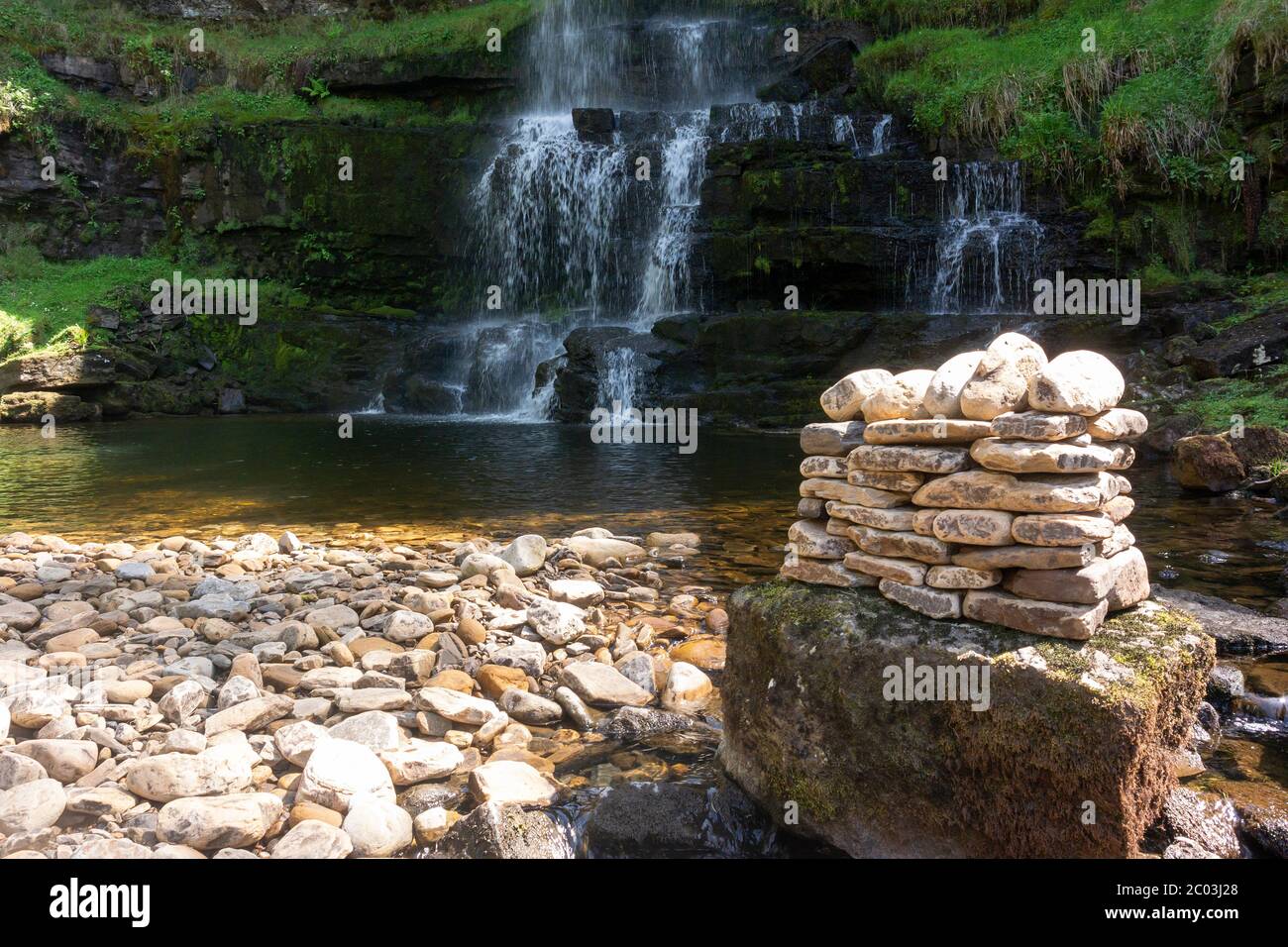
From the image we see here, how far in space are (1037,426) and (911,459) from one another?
15.1 inches

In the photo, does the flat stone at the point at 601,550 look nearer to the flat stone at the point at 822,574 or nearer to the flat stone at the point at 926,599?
the flat stone at the point at 822,574

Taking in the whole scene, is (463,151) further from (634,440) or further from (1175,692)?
(1175,692)

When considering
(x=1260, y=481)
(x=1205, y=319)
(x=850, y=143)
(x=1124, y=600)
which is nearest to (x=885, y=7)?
(x=850, y=143)

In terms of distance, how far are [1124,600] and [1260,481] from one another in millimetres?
6649

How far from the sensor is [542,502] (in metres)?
8.32

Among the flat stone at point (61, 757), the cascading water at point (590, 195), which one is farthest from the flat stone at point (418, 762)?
the cascading water at point (590, 195)

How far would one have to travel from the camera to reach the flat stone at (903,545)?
2.65 m

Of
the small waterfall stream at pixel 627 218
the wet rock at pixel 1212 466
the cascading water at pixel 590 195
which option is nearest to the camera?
the wet rock at pixel 1212 466

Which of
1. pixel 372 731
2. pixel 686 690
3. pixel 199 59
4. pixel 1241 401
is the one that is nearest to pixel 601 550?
pixel 686 690

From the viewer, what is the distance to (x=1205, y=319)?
41.1 feet

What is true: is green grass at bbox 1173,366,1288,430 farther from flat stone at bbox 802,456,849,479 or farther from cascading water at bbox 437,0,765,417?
cascading water at bbox 437,0,765,417

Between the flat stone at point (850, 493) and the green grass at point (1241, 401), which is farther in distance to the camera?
the green grass at point (1241, 401)

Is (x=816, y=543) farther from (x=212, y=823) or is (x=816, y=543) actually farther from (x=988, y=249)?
(x=988, y=249)

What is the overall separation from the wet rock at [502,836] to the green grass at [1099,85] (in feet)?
51.3
